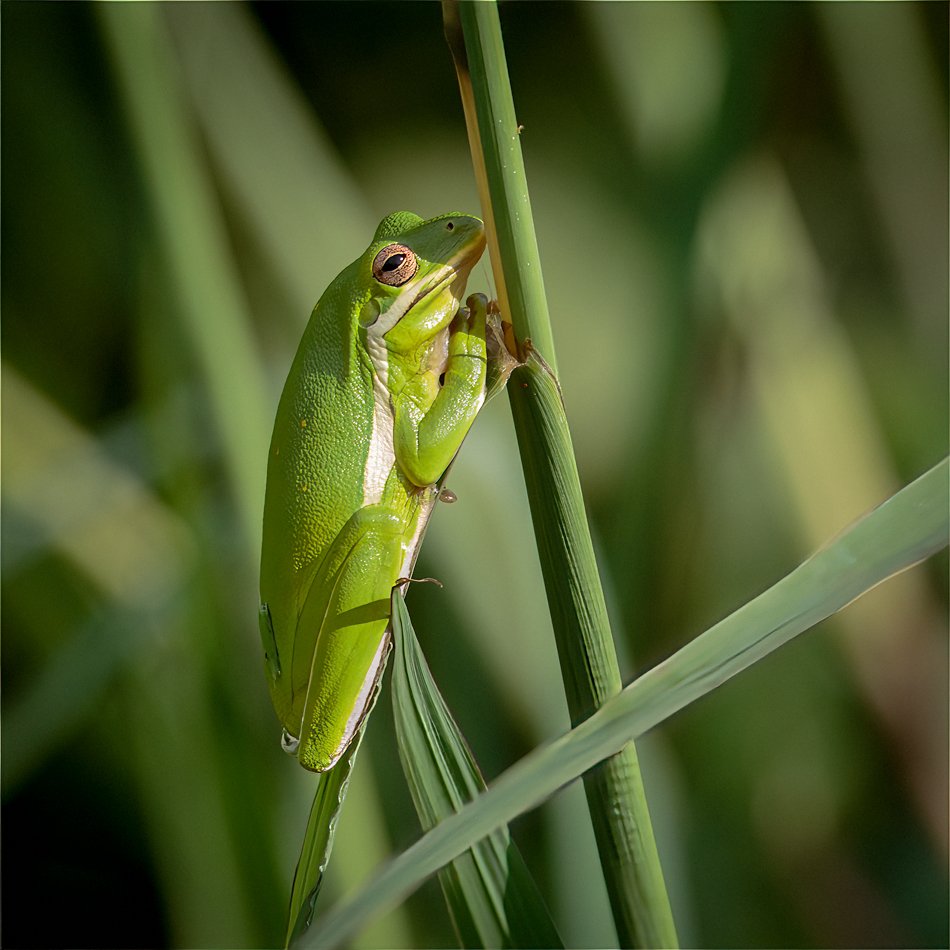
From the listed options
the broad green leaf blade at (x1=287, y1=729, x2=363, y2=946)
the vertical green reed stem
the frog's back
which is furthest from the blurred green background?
the vertical green reed stem

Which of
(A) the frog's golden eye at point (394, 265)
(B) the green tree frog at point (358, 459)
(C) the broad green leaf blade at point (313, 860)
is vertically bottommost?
(C) the broad green leaf blade at point (313, 860)

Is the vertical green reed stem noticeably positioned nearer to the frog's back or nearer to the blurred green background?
the frog's back

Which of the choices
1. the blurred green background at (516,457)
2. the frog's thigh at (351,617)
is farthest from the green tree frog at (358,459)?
the blurred green background at (516,457)

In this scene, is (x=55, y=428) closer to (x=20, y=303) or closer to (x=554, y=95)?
(x=20, y=303)

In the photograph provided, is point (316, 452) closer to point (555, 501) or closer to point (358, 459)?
point (358, 459)

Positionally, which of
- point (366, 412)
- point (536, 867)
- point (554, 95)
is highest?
point (554, 95)

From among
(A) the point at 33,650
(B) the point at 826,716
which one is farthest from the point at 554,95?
(A) the point at 33,650

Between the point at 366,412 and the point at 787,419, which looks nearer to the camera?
the point at 366,412

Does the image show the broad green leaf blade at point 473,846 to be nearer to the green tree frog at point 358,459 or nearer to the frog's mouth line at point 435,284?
the green tree frog at point 358,459

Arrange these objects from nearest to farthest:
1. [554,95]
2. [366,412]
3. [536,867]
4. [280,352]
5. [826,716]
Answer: [366,412] → [536,867] → [826,716] → [280,352] → [554,95]
